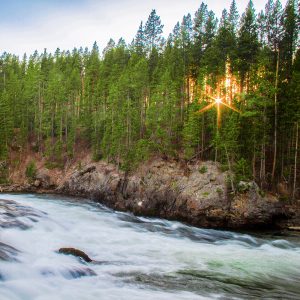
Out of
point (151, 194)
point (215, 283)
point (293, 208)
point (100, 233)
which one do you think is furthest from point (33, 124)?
point (215, 283)

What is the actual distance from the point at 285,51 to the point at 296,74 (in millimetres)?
10461

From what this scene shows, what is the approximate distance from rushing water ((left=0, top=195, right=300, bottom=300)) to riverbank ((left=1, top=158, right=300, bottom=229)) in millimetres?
1851

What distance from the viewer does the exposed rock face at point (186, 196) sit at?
24.0 m

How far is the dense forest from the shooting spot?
2911 centimetres

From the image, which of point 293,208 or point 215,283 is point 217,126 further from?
point 215,283

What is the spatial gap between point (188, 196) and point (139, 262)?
12.6 m

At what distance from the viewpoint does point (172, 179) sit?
1115 inches

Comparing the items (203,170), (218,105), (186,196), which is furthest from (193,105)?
(186,196)

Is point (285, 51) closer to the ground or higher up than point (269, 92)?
higher up

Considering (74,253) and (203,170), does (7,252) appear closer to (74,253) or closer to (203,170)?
(74,253)

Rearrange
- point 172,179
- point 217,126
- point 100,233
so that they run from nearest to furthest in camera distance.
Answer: point 100,233 → point 172,179 → point 217,126

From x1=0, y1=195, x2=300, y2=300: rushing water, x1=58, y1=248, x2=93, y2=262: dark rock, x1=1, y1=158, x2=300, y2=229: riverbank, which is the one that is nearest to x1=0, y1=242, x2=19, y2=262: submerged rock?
x1=0, y1=195, x2=300, y2=300: rushing water

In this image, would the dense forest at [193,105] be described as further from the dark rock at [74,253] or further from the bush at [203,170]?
the dark rock at [74,253]

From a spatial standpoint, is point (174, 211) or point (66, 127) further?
point (66, 127)
